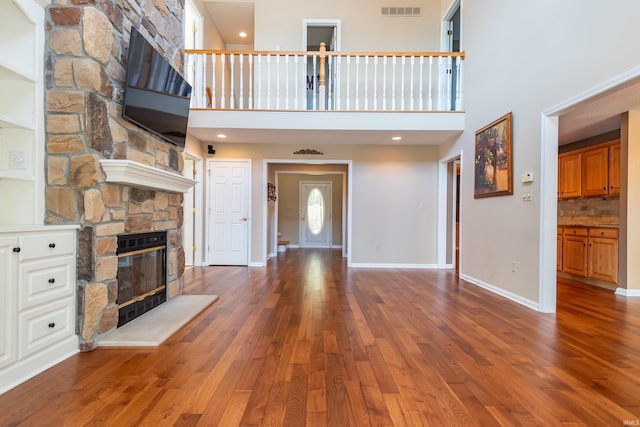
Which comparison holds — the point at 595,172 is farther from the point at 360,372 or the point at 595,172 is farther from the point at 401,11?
the point at 360,372

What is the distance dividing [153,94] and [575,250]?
5951mm

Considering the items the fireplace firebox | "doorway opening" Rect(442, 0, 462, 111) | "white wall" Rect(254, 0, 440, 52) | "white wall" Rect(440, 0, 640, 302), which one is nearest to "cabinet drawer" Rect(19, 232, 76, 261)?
the fireplace firebox

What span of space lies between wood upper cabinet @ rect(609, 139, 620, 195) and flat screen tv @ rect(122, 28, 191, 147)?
5517 mm

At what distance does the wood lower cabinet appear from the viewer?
4094 millimetres

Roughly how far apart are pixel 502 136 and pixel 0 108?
4.60 meters

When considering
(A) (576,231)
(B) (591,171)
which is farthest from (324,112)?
(A) (576,231)

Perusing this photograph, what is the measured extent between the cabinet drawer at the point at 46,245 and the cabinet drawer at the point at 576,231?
6082 mm

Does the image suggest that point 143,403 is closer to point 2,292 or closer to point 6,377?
point 6,377

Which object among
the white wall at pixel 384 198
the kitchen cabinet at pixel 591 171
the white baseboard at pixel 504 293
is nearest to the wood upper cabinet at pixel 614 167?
the kitchen cabinet at pixel 591 171

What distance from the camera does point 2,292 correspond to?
1.66 meters

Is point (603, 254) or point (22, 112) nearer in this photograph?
point (22, 112)

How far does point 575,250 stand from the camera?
15.4 ft

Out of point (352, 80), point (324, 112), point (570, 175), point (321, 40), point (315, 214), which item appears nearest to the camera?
point (324, 112)

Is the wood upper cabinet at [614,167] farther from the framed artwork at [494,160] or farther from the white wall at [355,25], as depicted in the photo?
the white wall at [355,25]
